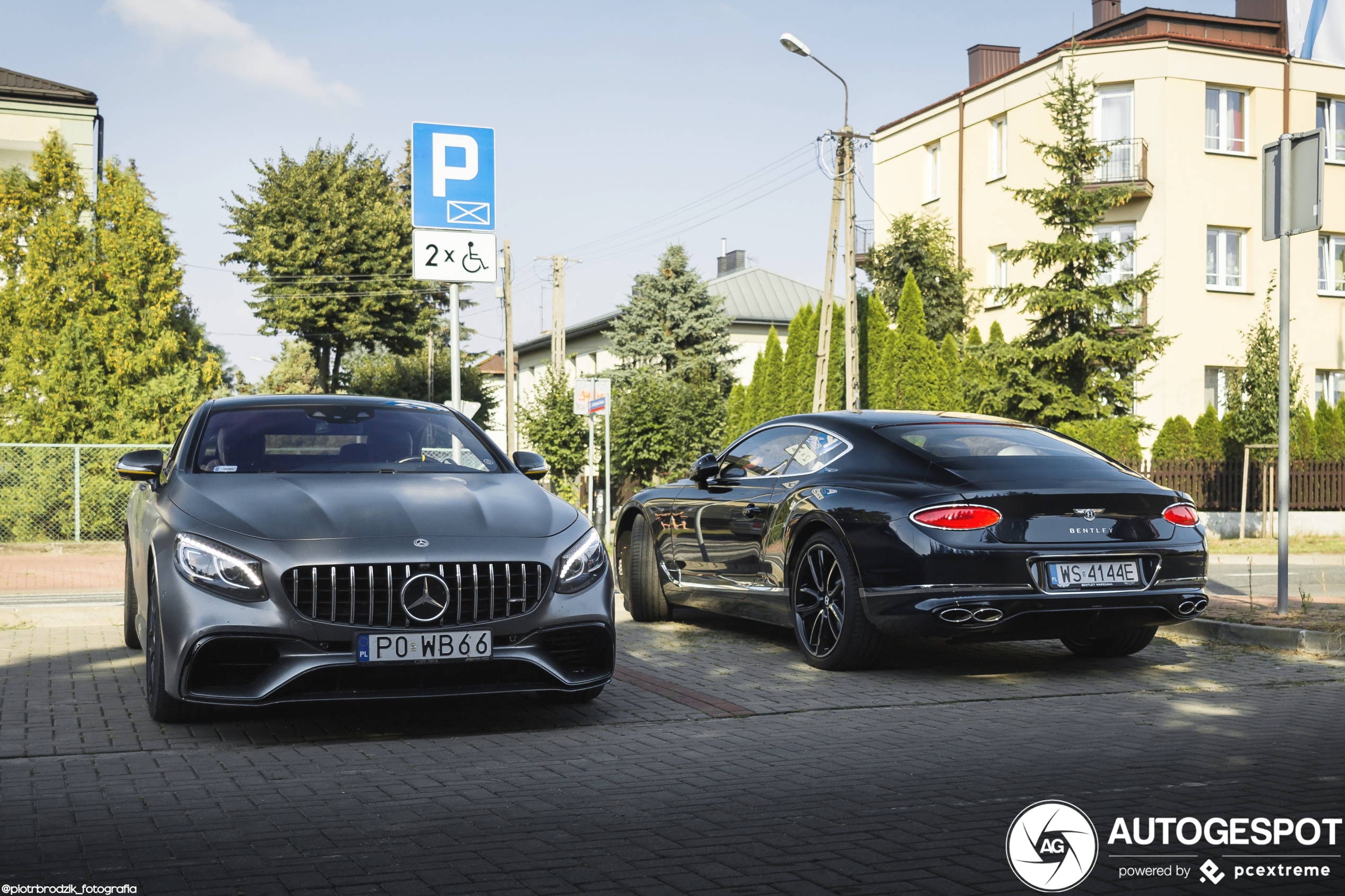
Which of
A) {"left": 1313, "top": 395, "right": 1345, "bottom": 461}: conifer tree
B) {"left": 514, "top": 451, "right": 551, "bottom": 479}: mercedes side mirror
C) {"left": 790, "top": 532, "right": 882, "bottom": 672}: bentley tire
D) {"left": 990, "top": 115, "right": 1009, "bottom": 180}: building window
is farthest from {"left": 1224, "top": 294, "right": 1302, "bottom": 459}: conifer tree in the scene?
{"left": 514, "top": 451, "right": 551, "bottom": 479}: mercedes side mirror

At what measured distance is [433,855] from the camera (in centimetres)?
389

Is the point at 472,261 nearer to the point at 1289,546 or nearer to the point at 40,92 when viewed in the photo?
the point at 1289,546

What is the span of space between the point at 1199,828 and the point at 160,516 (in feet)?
14.8

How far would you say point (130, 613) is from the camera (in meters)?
8.05

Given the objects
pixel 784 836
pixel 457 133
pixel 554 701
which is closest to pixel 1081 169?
pixel 457 133

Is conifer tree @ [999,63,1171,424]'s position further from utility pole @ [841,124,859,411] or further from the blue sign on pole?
the blue sign on pole

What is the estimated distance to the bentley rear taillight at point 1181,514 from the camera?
7.17m

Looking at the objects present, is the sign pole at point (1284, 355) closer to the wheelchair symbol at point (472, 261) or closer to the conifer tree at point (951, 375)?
the wheelchair symbol at point (472, 261)

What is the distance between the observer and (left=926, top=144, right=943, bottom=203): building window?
38.2 m

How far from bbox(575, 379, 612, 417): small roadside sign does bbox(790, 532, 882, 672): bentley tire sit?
16.7 meters

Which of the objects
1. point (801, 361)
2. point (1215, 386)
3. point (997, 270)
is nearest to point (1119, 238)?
point (1215, 386)

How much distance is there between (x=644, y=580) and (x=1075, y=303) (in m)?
18.5

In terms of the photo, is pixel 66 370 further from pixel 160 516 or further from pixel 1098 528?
pixel 1098 528

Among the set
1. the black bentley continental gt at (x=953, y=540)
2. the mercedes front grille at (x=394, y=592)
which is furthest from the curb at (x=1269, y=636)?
the mercedes front grille at (x=394, y=592)
